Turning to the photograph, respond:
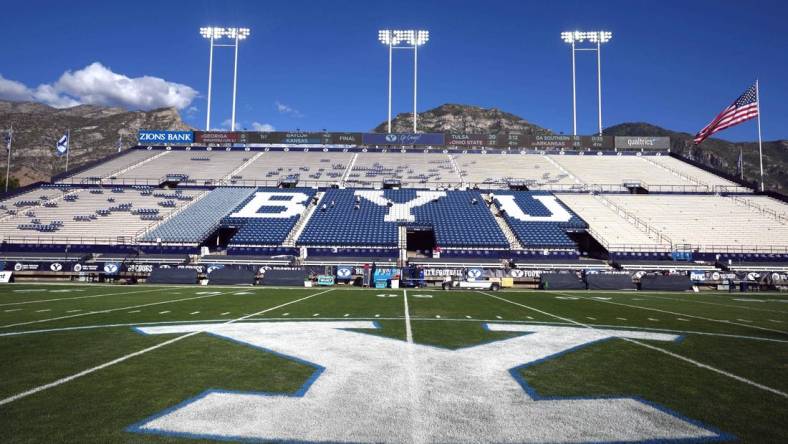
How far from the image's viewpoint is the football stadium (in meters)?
4.53

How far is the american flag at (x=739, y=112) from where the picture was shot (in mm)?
37216

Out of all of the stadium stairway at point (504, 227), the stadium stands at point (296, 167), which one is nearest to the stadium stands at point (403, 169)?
the stadium stands at point (296, 167)

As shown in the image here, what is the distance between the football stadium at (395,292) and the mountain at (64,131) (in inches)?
3433

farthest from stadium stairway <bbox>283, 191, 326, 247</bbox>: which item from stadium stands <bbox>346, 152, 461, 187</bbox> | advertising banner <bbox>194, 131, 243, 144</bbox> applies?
advertising banner <bbox>194, 131, 243, 144</bbox>

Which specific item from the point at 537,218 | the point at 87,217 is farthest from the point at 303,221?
the point at 537,218

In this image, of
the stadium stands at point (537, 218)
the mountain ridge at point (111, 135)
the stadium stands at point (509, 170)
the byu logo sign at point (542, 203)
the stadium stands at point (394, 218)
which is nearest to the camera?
the stadium stands at point (537, 218)

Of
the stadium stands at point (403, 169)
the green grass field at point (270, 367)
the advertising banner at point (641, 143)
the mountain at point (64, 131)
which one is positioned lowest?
the green grass field at point (270, 367)

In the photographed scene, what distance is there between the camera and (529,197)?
1777 inches

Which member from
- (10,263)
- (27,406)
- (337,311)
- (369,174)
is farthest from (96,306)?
(369,174)

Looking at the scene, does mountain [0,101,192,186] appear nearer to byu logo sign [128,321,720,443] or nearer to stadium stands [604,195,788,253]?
stadium stands [604,195,788,253]

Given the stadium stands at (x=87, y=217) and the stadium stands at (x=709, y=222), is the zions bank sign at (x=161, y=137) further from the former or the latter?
the stadium stands at (x=709, y=222)

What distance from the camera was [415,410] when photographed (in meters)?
4.59

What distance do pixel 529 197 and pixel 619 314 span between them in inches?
1302

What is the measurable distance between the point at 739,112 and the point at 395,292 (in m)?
38.6
